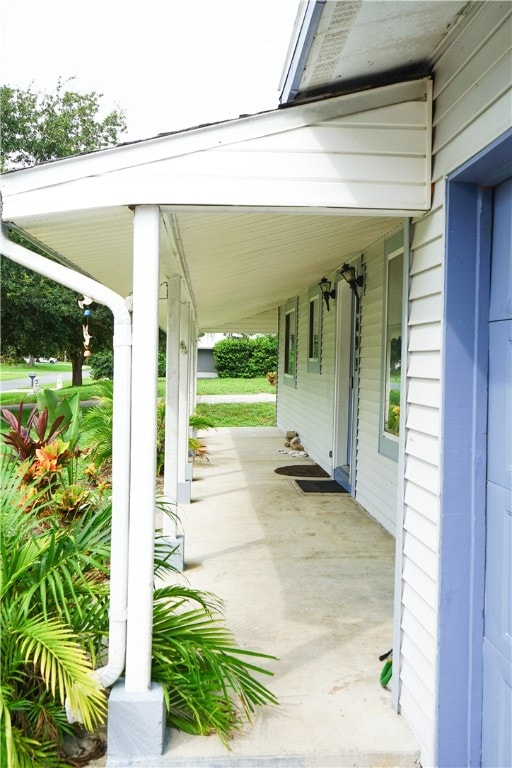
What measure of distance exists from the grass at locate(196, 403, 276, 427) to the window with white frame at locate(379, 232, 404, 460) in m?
10.6

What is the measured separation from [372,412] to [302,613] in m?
2.74

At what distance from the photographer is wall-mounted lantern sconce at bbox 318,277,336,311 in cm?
806

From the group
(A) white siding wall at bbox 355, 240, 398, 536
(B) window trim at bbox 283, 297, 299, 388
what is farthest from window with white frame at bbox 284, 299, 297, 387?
(A) white siding wall at bbox 355, 240, 398, 536

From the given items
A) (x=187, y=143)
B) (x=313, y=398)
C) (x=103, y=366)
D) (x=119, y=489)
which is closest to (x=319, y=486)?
(x=313, y=398)

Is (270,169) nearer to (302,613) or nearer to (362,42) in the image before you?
(362,42)

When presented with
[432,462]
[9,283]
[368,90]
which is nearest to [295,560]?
[432,462]

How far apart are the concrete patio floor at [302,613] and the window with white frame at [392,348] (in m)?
0.94

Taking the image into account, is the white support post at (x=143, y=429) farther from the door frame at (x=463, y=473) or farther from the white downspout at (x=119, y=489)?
the door frame at (x=463, y=473)

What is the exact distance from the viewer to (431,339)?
8.38ft

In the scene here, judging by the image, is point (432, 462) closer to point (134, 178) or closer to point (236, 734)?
point (236, 734)

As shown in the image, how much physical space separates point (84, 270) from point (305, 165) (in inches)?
100

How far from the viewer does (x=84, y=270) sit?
4.66 metres

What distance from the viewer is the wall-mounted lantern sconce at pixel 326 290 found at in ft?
26.4

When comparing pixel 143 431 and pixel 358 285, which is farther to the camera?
pixel 358 285
